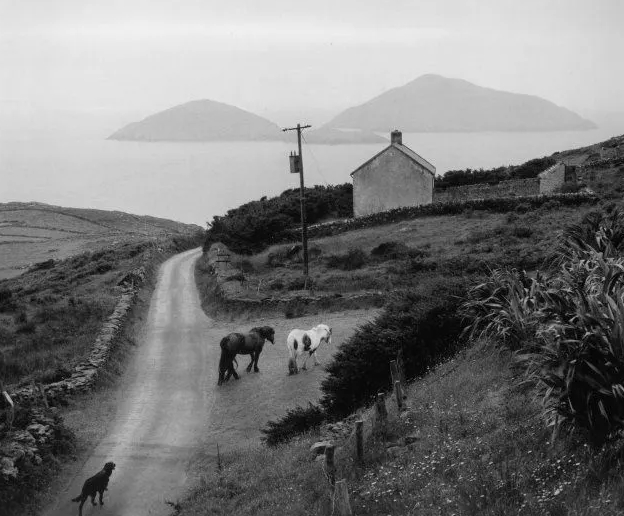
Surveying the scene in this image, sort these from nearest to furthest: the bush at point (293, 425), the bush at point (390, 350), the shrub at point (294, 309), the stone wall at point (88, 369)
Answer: the bush at point (293, 425)
the bush at point (390, 350)
the stone wall at point (88, 369)
the shrub at point (294, 309)

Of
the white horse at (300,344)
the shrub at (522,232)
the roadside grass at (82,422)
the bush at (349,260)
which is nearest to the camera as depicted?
the roadside grass at (82,422)

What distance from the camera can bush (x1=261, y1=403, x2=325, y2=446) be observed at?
14.5m

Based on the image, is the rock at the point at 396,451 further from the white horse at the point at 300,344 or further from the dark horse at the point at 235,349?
the dark horse at the point at 235,349

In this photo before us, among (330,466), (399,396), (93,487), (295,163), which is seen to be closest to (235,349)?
(93,487)

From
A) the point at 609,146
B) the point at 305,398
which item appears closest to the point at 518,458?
the point at 305,398

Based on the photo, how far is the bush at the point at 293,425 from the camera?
14547 millimetres

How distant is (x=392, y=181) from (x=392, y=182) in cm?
7

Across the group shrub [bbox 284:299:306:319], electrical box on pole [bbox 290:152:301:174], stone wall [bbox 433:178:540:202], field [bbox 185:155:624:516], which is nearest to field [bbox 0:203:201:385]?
shrub [bbox 284:299:306:319]

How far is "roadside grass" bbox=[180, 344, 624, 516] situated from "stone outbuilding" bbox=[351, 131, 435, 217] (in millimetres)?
37877

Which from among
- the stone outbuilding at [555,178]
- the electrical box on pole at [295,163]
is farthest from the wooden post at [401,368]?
the stone outbuilding at [555,178]

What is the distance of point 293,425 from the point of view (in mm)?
14656

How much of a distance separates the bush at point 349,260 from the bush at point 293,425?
20708 millimetres

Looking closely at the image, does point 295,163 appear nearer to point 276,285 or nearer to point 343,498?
point 276,285

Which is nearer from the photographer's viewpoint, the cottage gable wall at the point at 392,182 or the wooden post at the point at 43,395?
the wooden post at the point at 43,395
